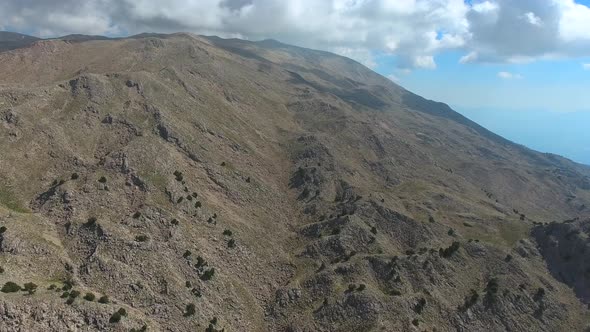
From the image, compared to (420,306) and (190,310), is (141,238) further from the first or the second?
(420,306)

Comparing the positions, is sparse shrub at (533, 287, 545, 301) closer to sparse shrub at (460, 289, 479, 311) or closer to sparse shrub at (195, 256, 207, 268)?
sparse shrub at (460, 289, 479, 311)

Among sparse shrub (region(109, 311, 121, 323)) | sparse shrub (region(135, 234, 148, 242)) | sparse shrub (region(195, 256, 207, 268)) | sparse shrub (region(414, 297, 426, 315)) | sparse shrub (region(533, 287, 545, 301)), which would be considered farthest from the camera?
sparse shrub (region(533, 287, 545, 301))

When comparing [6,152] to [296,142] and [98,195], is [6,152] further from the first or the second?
[296,142]

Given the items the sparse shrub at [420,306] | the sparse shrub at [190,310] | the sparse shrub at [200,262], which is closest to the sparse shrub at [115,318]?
the sparse shrub at [190,310]

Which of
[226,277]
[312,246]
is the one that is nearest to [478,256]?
[312,246]

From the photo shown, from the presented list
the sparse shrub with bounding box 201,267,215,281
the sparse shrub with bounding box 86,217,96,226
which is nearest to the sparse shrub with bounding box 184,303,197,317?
the sparse shrub with bounding box 201,267,215,281

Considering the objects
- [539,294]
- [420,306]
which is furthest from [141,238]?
[539,294]
